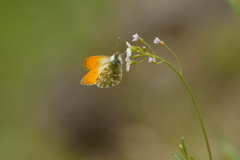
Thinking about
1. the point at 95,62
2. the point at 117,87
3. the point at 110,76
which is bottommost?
the point at 110,76

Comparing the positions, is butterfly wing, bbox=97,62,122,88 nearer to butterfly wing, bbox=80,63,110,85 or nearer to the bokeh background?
butterfly wing, bbox=80,63,110,85

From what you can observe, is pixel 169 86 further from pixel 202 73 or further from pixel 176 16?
pixel 176 16

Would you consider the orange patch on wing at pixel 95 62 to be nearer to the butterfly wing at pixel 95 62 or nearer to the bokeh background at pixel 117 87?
the butterfly wing at pixel 95 62

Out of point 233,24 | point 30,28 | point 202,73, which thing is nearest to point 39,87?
point 30,28

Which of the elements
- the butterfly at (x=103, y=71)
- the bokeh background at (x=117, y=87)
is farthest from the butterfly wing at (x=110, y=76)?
the bokeh background at (x=117, y=87)

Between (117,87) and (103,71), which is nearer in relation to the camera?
(103,71)

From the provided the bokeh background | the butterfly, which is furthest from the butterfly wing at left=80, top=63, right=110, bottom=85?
the bokeh background

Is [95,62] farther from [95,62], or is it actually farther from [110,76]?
[110,76]

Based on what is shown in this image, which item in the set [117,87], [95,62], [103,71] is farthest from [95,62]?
[117,87]
